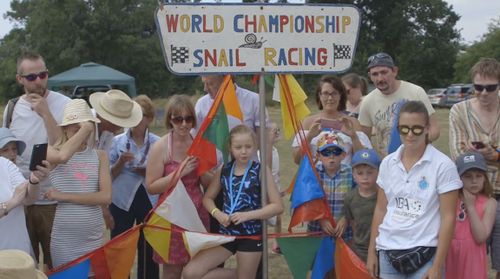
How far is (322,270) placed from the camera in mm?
4551

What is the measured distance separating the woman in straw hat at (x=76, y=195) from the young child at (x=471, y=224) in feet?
8.06

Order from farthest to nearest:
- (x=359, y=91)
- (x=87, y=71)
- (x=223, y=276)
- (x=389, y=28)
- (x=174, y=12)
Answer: (x=389, y=28)
(x=87, y=71)
(x=359, y=91)
(x=223, y=276)
(x=174, y=12)

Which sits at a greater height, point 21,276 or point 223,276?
point 21,276

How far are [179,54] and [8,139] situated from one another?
1.44m

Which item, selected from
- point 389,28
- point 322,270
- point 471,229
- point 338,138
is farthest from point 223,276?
point 389,28

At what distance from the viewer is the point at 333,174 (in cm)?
468

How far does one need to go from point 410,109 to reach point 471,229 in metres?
0.97

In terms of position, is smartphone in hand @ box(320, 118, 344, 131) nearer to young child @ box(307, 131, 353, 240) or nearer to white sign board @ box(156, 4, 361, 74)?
young child @ box(307, 131, 353, 240)

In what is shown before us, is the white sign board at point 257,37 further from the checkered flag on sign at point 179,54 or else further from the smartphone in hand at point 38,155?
the smartphone in hand at point 38,155

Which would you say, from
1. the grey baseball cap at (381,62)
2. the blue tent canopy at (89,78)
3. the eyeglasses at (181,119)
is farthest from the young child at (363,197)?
the blue tent canopy at (89,78)

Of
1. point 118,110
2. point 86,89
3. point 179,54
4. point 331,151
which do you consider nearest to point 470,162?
point 331,151

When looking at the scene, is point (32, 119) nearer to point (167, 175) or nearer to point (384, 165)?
point (167, 175)

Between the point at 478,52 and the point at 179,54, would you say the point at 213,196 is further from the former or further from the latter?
the point at 478,52

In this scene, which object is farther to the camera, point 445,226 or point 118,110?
point 118,110
